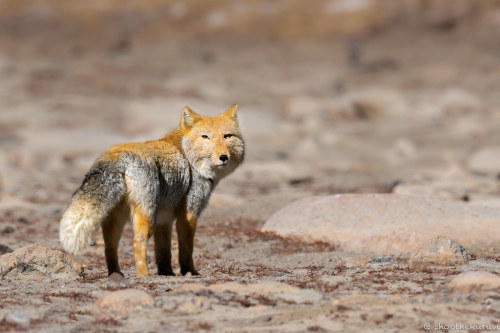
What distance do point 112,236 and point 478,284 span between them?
11.3 ft

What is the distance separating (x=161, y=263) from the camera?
8375mm

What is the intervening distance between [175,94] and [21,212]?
1906 centimetres

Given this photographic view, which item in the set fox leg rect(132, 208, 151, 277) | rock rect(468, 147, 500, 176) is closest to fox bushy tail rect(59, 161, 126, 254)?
fox leg rect(132, 208, 151, 277)

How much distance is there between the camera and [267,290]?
21.3 ft

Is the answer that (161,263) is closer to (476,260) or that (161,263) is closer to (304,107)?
(476,260)

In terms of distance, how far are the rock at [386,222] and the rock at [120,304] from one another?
447cm

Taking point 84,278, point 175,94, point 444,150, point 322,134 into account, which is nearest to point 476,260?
point 84,278

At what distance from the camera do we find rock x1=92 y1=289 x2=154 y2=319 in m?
Result: 5.88

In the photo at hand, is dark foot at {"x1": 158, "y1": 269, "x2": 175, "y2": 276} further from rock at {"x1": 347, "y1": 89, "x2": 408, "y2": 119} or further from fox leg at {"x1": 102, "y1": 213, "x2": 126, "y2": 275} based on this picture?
rock at {"x1": 347, "y1": 89, "x2": 408, "y2": 119}

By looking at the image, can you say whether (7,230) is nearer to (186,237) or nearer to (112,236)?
(186,237)

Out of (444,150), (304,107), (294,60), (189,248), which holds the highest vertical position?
(294,60)

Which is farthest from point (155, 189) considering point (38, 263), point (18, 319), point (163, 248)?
point (18, 319)

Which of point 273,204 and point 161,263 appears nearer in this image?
point 161,263

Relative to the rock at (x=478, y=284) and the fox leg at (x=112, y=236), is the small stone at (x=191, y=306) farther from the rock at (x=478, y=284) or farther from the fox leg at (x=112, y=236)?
the rock at (x=478, y=284)
